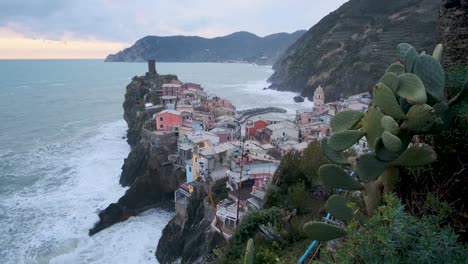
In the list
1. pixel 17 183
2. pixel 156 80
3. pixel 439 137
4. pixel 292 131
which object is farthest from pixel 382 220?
pixel 156 80

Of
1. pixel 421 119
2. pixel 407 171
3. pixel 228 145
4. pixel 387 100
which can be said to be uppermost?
pixel 387 100

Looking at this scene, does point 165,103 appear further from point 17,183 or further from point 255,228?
point 255,228

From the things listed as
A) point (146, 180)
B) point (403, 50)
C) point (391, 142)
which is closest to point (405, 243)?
point (391, 142)

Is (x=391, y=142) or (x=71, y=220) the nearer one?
(x=391, y=142)

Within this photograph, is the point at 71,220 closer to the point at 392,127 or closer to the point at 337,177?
the point at 337,177

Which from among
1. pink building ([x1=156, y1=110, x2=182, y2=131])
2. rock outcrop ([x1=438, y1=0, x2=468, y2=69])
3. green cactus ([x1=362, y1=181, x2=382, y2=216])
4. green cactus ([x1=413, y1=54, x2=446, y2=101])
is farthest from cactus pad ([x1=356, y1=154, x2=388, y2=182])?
pink building ([x1=156, y1=110, x2=182, y2=131])

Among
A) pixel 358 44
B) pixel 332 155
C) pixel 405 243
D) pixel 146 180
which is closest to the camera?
pixel 405 243

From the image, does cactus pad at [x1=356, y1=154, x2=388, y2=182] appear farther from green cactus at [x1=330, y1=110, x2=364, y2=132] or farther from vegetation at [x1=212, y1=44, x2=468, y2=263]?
green cactus at [x1=330, y1=110, x2=364, y2=132]

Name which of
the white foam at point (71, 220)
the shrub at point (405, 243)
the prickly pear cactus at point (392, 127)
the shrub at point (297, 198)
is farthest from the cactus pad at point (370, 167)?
the white foam at point (71, 220)
